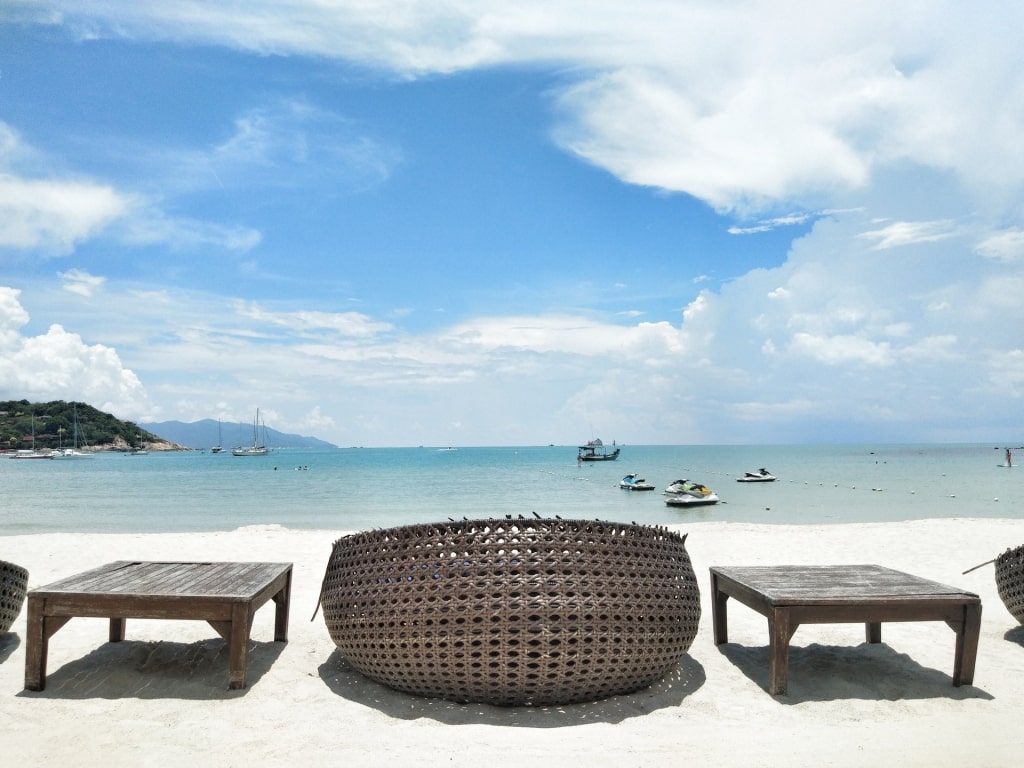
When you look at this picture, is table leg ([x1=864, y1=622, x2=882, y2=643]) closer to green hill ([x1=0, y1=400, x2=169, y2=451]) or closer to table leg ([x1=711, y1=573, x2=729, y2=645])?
table leg ([x1=711, y1=573, x2=729, y2=645])

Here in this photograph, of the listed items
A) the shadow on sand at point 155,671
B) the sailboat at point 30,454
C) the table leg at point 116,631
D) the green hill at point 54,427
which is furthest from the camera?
the green hill at point 54,427

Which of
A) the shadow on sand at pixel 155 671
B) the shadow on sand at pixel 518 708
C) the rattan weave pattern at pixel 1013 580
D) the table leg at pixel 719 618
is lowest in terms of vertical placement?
the shadow on sand at pixel 155 671

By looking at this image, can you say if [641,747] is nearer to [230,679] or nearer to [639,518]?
[230,679]

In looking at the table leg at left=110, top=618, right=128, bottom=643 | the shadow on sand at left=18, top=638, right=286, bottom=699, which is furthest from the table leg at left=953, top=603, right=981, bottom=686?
the table leg at left=110, top=618, right=128, bottom=643

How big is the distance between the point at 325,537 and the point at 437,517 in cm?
1302

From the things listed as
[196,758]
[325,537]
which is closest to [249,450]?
[325,537]

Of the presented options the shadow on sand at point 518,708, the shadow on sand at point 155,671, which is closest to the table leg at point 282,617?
the shadow on sand at point 155,671

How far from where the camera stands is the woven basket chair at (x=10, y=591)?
529cm

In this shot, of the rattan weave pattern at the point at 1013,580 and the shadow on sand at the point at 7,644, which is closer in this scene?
the shadow on sand at the point at 7,644

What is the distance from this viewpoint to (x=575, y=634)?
12.6 feet

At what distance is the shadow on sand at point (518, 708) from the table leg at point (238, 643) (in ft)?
1.81

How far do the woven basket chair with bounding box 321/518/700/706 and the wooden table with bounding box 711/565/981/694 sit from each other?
58 centimetres

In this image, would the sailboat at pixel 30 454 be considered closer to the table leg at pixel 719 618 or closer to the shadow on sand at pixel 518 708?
the shadow on sand at pixel 518 708

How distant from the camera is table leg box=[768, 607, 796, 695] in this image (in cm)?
429
